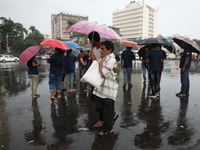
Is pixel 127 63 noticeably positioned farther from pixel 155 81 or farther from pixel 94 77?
pixel 94 77

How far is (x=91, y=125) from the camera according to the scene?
353cm

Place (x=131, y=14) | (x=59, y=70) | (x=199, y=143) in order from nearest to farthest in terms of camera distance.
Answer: (x=199, y=143) → (x=59, y=70) → (x=131, y=14)

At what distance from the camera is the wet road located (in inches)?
108

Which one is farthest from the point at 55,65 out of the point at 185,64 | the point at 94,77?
the point at 185,64

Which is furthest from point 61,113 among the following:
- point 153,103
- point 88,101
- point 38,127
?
point 153,103

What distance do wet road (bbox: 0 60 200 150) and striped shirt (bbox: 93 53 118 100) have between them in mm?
775

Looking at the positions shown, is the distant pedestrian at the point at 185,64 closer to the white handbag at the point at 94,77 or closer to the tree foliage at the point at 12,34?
the white handbag at the point at 94,77

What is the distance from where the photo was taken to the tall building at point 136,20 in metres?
118

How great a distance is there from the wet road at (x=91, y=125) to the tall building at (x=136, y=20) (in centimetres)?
11615

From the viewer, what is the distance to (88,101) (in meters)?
5.37

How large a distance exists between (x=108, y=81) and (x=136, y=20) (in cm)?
12645

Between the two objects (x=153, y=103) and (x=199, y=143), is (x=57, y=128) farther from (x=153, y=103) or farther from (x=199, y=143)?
(x=153, y=103)

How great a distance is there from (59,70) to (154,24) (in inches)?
5318

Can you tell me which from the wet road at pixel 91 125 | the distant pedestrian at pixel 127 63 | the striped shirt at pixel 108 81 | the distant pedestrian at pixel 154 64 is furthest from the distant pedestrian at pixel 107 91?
the distant pedestrian at pixel 127 63
